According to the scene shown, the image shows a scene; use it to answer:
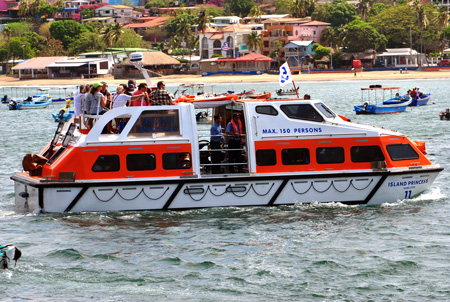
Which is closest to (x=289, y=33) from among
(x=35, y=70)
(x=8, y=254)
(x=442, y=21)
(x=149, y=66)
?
(x=442, y=21)

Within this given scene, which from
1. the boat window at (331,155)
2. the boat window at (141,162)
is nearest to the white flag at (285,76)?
the boat window at (331,155)

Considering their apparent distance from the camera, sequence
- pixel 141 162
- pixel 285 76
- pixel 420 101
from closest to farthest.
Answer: pixel 141 162
pixel 285 76
pixel 420 101

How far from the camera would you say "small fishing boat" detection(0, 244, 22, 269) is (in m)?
16.2

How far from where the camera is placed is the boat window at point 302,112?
21.3 metres

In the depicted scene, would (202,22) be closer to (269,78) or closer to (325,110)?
(269,78)

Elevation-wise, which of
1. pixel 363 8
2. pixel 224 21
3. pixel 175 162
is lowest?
A: pixel 175 162

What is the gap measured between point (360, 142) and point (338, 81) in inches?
4478

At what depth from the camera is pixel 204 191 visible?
20.8m

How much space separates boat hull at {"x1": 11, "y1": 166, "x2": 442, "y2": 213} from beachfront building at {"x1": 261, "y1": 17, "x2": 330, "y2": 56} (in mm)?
150191

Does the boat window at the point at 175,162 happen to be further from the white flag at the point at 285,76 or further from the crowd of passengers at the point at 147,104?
the white flag at the point at 285,76

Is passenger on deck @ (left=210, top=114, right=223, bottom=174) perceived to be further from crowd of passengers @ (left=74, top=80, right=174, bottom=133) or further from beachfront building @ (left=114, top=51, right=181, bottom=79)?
beachfront building @ (left=114, top=51, right=181, bottom=79)

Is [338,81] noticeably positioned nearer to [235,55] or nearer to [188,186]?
[235,55]

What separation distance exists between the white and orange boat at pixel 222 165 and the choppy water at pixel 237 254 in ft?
1.51

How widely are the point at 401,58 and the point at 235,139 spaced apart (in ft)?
446
